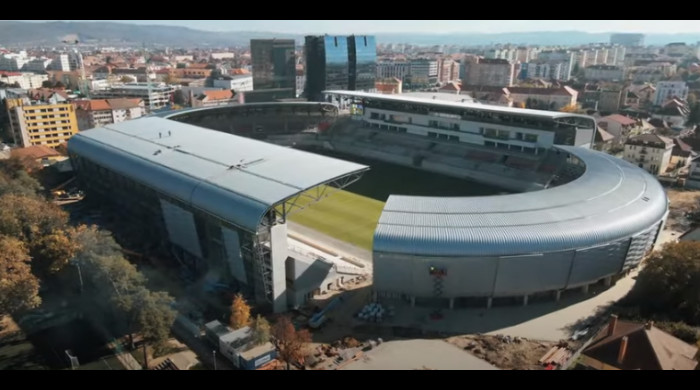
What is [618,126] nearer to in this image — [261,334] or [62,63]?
[261,334]

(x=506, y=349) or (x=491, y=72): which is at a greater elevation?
(x=506, y=349)

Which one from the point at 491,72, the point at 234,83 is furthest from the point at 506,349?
the point at 491,72

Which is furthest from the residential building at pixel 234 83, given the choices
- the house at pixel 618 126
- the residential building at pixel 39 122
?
the house at pixel 618 126

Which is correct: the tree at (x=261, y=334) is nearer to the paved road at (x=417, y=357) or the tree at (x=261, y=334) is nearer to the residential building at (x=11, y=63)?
the paved road at (x=417, y=357)

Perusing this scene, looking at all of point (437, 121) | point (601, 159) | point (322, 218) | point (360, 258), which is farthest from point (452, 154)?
point (360, 258)

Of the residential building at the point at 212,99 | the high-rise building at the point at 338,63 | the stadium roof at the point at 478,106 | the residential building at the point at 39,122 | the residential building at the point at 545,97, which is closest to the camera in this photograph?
the stadium roof at the point at 478,106

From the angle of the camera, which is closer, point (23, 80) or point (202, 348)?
point (202, 348)

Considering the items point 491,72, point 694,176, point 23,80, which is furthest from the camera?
point 491,72
